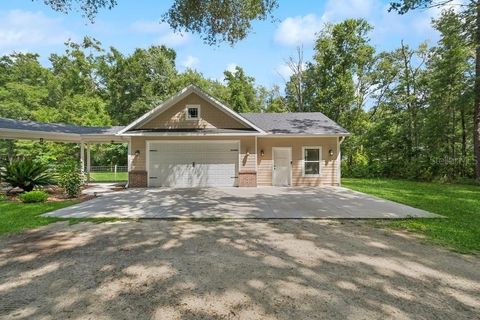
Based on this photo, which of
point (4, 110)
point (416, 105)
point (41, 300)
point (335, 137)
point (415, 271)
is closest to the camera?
point (41, 300)

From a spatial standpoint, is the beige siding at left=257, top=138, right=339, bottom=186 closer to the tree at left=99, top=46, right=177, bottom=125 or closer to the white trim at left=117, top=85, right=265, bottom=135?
the white trim at left=117, top=85, right=265, bottom=135

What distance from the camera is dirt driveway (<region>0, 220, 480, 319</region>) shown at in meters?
2.65

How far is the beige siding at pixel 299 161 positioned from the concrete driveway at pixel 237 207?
12.5 ft

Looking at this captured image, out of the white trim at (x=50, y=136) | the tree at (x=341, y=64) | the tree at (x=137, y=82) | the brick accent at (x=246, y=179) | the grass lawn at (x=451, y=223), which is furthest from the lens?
the tree at (x=137, y=82)

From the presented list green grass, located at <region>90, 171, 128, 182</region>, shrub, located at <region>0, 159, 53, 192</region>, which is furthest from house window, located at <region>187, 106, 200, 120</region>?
green grass, located at <region>90, 171, 128, 182</region>

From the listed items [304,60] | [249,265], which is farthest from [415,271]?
[304,60]

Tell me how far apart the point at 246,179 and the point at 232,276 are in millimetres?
9752

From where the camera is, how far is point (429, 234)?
5305 mm

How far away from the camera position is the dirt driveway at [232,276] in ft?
8.70

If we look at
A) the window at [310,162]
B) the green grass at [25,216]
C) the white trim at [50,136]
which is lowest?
the green grass at [25,216]

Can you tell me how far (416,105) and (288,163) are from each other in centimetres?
1323

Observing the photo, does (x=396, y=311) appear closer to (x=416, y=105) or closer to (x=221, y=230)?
(x=221, y=230)

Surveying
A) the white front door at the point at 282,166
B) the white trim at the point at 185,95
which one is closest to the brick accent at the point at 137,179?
the white trim at the point at 185,95

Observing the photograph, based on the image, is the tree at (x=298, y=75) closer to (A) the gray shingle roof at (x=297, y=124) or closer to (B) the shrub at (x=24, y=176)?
(A) the gray shingle roof at (x=297, y=124)
